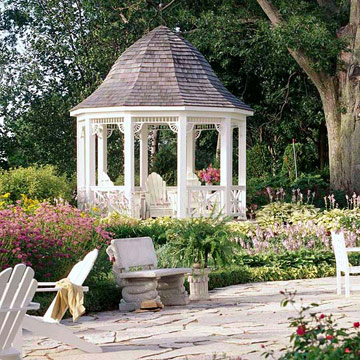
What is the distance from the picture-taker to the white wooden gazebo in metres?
19.5

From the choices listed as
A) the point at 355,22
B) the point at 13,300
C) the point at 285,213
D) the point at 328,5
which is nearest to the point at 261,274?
the point at 285,213

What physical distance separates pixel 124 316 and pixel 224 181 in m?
9.69

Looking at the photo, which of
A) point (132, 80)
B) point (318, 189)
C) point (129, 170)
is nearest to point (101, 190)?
point (129, 170)

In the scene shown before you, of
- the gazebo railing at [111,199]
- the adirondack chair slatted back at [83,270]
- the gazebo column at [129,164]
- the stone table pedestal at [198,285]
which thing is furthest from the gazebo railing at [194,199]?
the adirondack chair slatted back at [83,270]

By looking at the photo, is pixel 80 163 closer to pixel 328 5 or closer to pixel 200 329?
pixel 328 5

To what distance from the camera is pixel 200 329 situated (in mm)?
9188

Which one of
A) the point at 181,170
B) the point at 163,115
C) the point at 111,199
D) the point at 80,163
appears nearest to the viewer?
the point at 181,170

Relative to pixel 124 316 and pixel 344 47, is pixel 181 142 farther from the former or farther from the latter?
pixel 124 316

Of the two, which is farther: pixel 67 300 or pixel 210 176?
pixel 210 176

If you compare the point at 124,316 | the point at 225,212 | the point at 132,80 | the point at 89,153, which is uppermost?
the point at 132,80

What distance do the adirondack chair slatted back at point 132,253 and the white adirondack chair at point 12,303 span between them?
4.65 m

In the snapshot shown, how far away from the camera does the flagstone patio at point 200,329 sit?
788cm

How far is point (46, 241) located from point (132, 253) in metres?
1.10

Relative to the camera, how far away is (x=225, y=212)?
65.0 feet
